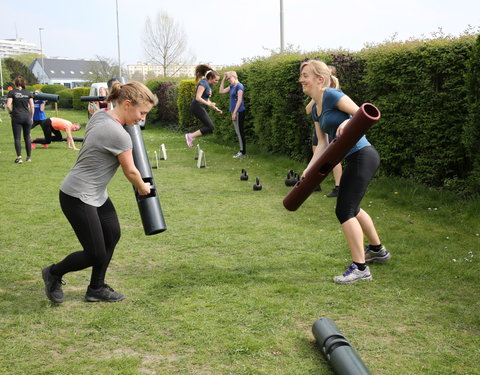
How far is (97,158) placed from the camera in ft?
13.8

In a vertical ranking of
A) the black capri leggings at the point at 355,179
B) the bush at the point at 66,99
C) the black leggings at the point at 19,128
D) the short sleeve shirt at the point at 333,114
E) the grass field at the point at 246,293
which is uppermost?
the short sleeve shirt at the point at 333,114

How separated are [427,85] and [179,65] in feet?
167

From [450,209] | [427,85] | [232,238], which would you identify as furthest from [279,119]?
[232,238]

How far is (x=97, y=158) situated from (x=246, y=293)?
5.89 ft

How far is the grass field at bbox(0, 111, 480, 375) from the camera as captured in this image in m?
3.69

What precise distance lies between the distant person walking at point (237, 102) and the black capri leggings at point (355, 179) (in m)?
9.22

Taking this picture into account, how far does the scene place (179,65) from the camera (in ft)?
188

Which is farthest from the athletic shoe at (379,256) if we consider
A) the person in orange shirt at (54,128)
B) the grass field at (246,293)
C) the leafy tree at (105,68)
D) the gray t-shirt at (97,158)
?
the leafy tree at (105,68)

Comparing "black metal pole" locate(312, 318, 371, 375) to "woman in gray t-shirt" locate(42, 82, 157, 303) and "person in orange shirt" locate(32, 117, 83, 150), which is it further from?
"person in orange shirt" locate(32, 117, 83, 150)

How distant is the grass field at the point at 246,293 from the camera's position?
369 centimetres

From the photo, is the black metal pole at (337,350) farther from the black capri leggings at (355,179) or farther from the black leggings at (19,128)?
the black leggings at (19,128)

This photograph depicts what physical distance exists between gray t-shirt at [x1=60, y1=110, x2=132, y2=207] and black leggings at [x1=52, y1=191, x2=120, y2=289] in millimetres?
82

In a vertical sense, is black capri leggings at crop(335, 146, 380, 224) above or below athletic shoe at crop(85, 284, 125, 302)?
above

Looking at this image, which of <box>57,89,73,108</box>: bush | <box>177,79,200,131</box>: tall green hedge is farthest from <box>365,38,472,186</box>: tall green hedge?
<box>57,89,73,108</box>: bush
